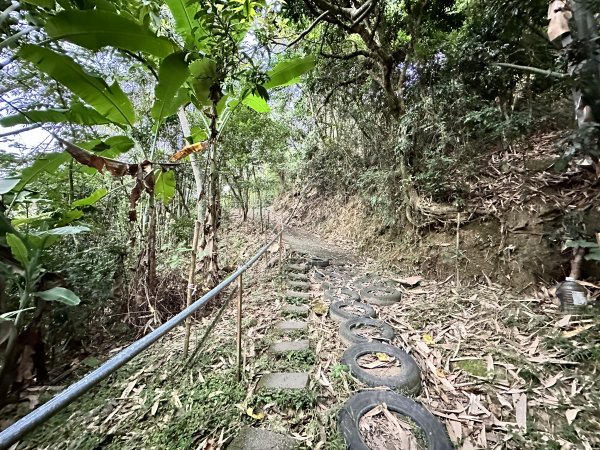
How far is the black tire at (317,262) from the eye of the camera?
4.82m

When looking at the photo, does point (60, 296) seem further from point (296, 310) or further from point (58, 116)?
point (296, 310)

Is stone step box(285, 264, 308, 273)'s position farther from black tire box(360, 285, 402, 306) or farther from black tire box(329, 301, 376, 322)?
black tire box(329, 301, 376, 322)

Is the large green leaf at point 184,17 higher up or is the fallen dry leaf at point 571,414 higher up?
the large green leaf at point 184,17

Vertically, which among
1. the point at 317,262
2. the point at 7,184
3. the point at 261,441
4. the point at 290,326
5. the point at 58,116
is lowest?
the point at 261,441

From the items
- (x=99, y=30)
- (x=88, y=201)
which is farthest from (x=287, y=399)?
(x=99, y=30)

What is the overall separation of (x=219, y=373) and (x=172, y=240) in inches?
129

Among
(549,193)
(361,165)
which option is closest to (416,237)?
(549,193)

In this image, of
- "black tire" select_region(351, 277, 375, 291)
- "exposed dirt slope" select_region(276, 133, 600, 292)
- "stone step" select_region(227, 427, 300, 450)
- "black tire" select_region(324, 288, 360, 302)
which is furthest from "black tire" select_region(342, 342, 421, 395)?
"exposed dirt slope" select_region(276, 133, 600, 292)

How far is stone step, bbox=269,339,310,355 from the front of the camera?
7.86 ft

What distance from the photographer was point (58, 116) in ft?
8.45

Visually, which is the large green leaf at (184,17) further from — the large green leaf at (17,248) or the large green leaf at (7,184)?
the large green leaf at (17,248)

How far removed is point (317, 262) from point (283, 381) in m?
2.91

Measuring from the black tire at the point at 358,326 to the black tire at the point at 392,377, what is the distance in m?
0.10

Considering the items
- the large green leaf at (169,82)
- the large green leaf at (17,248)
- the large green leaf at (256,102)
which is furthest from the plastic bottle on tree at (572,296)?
the large green leaf at (17,248)
